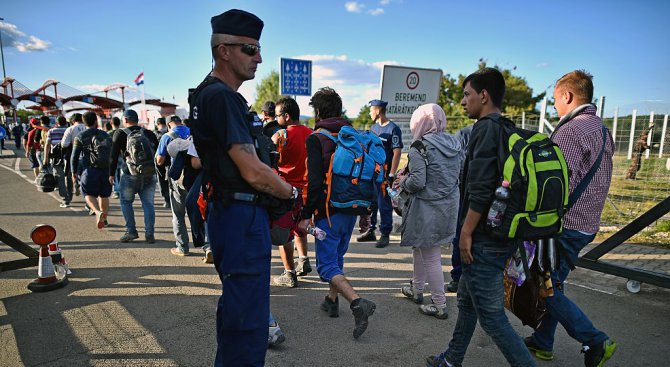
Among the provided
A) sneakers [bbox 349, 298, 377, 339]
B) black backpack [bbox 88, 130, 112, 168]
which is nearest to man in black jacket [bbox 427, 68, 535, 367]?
sneakers [bbox 349, 298, 377, 339]

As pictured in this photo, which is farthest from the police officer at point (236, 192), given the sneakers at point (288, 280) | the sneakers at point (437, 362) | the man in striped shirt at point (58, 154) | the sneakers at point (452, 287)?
the man in striped shirt at point (58, 154)

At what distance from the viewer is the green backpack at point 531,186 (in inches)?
85.4

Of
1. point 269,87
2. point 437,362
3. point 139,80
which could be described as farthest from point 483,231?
point 269,87

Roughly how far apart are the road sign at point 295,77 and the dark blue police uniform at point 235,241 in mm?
8644

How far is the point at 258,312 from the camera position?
2072mm

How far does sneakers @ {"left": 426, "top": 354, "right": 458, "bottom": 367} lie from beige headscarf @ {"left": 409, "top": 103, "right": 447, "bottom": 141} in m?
1.95

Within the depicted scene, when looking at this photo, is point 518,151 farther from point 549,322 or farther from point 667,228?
point 667,228

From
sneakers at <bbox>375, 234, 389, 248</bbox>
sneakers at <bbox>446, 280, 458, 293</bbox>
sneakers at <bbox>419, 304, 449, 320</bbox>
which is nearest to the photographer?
sneakers at <bbox>419, 304, 449, 320</bbox>

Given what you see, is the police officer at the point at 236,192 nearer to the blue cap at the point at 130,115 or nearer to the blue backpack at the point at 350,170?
the blue backpack at the point at 350,170

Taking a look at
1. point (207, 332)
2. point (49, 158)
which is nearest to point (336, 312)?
point (207, 332)

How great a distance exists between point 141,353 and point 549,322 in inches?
126

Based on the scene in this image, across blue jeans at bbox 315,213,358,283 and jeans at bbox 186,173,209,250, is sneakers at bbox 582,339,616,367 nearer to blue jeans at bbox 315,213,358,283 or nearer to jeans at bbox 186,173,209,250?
blue jeans at bbox 315,213,358,283

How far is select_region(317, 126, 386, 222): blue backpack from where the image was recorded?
10.9 feet

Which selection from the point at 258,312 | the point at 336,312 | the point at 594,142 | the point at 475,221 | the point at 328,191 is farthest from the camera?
the point at 336,312
